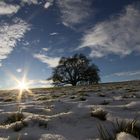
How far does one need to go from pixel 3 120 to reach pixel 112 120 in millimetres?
1691

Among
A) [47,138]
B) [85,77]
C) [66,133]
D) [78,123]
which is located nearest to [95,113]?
[78,123]

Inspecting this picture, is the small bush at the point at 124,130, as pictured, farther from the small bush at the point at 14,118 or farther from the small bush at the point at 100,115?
the small bush at the point at 14,118

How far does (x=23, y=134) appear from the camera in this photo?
2.80 m

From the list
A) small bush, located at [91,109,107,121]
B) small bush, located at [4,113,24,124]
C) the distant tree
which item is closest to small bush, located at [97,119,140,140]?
small bush, located at [91,109,107,121]

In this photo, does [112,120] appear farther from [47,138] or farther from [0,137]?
[0,137]

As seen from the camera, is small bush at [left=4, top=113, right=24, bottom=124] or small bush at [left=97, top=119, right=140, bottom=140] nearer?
small bush at [left=97, top=119, right=140, bottom=140]

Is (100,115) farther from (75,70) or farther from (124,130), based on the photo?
(75,70)

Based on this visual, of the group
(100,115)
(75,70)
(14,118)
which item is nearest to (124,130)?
(100,115)

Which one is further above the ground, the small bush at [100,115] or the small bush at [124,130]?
the small bush at [100,115]

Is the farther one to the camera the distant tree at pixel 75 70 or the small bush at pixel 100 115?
the distant tree at pixel 75 70

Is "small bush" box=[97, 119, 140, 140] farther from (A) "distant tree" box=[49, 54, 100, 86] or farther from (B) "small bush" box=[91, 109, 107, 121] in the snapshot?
(A) "distant tree" box=[49, 54, 100, 86]

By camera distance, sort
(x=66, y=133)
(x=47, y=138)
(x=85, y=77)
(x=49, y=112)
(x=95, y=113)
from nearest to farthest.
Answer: (x=47, y=138)
(x=66, y=133)
(x=95, y=113)
(x=49, y=112)
(x=85, y=77)

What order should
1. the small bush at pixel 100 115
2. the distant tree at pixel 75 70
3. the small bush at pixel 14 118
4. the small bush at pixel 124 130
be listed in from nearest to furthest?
the small bush at pixel 124 130 → the small bush at pixel 100 115 → the small bush at pixel 14 118 → the distant tree at pixel 75 70

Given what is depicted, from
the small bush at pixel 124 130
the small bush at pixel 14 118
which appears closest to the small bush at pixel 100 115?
the small bush at pixel 124 130
